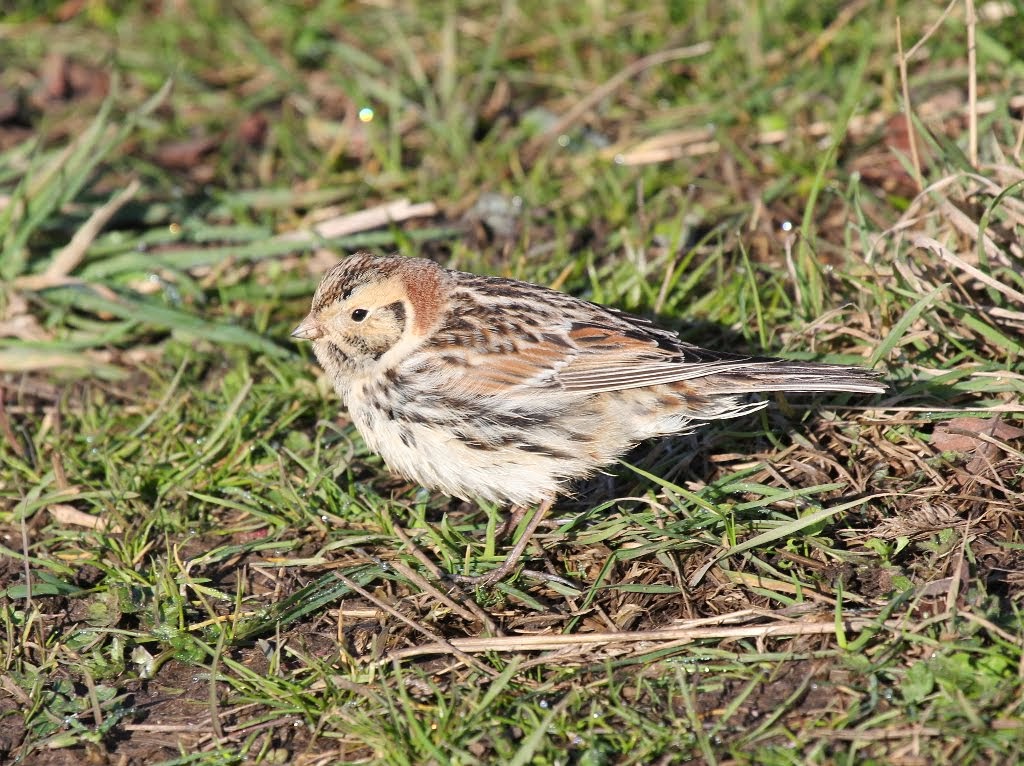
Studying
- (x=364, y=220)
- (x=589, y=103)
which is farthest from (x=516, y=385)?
(x=589, y=103)

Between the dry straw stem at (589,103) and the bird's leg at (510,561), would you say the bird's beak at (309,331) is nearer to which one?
the bird's leg at (510,561)

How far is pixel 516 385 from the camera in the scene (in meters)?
5.32

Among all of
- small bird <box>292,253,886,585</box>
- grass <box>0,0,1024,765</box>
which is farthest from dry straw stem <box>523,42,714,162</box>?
small bird <box>292,253,886,585</box>

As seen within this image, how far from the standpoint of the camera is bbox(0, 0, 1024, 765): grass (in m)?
4.50

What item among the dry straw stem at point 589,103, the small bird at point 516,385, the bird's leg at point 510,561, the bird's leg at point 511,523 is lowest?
the bird's leg at point 511,523

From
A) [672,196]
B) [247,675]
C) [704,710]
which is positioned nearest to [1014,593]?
[704,710]

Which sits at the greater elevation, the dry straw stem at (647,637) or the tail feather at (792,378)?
the tail feather at (792,378)

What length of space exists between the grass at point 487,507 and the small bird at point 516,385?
0.36 metres

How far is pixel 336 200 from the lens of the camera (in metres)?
8.01

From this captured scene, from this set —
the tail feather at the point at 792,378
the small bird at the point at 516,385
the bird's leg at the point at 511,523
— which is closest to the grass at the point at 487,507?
the bird's leg at the point at 511,523

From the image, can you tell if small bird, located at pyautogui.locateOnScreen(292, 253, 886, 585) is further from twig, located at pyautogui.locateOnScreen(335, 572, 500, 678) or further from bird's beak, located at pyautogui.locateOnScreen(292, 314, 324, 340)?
twig, located at pyautogui.locateOnScreen(335, 572, 500, 678)

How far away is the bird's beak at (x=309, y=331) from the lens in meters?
5.74

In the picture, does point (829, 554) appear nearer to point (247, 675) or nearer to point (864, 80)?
point (247, 675)

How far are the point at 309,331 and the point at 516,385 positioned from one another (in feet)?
3.64
